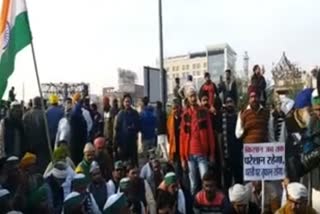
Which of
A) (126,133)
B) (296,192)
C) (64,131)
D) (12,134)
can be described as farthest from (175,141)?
(296,192)

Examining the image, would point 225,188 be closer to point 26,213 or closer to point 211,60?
point 26,213

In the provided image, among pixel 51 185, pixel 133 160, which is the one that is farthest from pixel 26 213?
pixel 133 160

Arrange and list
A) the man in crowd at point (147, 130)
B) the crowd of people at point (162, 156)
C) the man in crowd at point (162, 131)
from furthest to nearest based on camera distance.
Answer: the man in crowd at point (147, 130), the man in crowd at point (162, 131), the crowd of people at point (162, 156)

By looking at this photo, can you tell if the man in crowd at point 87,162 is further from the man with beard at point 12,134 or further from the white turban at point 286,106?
the white turban at point 286,106

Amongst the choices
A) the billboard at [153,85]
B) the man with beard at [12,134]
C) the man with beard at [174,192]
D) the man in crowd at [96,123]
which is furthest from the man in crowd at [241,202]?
the billboard at [153,85]

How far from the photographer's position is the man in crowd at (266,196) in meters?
9.07

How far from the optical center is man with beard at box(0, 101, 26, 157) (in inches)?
481

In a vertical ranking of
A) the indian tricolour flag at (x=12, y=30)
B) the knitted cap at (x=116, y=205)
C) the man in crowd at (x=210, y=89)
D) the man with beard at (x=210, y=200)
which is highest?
the indian tricolour flag at (x=12, y=30)

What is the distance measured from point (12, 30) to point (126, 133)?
3821 mm

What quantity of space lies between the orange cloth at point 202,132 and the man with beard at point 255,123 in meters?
0.48

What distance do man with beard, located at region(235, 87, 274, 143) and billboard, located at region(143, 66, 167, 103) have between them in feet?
16.4

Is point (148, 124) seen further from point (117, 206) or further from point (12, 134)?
point (117, 206)

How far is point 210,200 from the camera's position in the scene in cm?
899

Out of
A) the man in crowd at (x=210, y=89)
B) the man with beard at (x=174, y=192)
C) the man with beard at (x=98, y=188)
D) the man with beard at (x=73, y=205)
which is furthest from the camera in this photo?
the man in crowd at (x=210, y=89)
